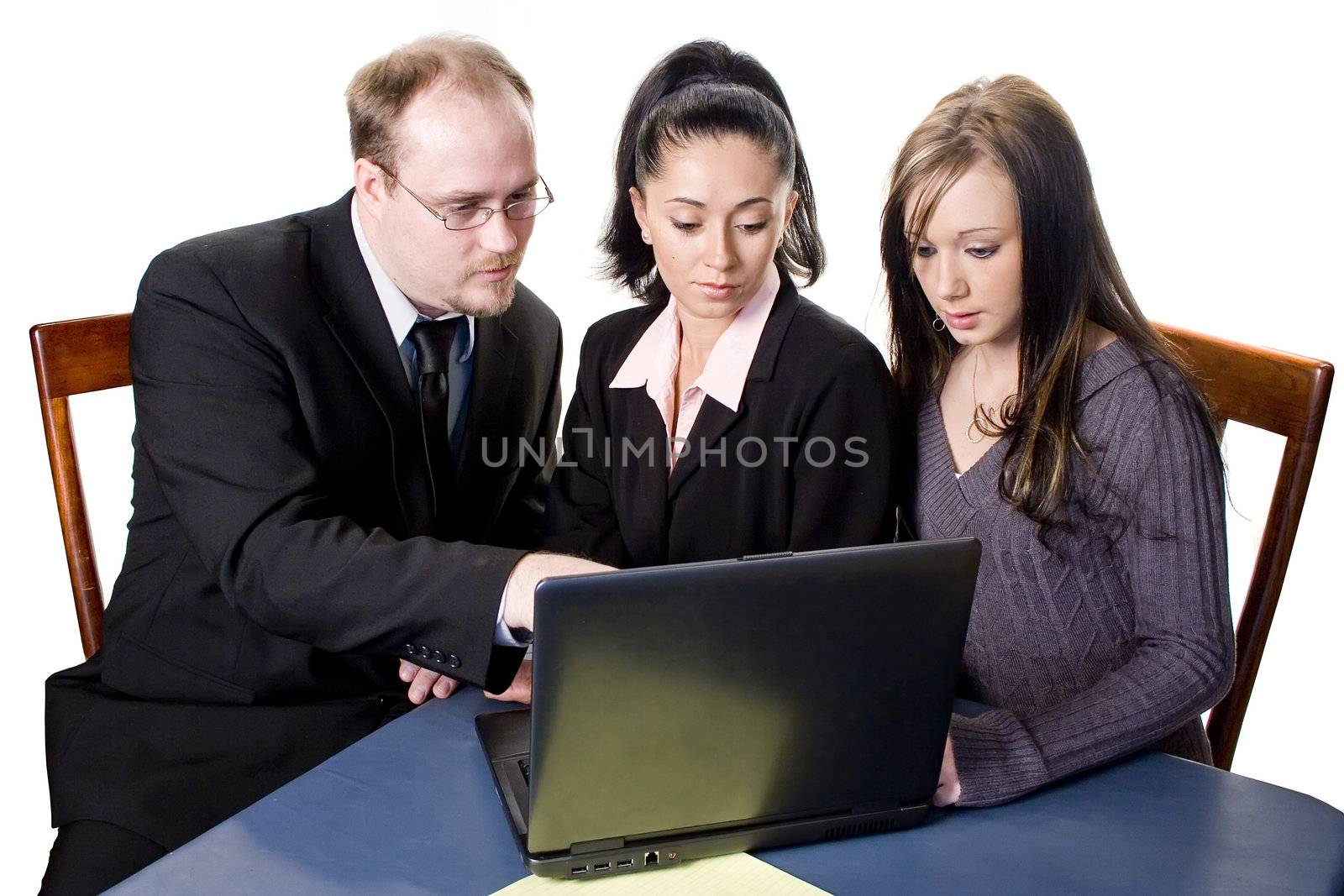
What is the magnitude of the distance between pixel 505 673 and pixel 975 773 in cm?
55

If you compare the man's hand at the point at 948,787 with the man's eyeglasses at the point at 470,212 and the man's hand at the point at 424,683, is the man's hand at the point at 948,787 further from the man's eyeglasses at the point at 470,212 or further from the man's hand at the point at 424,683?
the man's eyeglasses at the point at 470,212

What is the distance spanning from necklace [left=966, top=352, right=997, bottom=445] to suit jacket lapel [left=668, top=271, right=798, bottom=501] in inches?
11.0

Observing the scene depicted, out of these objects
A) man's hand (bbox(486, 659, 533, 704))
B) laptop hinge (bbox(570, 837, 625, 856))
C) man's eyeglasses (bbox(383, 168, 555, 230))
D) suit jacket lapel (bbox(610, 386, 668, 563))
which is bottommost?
man's hand (bbox(486, 659, 533, 704))

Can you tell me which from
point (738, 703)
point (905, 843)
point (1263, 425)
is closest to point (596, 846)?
point (738, 703)

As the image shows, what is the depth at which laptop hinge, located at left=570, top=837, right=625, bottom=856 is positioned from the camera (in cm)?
112

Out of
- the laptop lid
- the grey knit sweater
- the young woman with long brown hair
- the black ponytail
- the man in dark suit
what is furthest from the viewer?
the black ponytail

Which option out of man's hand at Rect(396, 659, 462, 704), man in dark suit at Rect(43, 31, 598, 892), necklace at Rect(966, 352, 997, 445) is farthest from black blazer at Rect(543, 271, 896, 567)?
man's hand at Rect(396, 659, 462, 704)

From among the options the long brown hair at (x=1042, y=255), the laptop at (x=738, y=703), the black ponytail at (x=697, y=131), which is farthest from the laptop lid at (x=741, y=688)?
the black ponytail at (x=697, y=131)

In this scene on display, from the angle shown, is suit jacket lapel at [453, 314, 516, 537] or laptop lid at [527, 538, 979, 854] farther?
suit jacket lapel at [453, 314, 516, 537]

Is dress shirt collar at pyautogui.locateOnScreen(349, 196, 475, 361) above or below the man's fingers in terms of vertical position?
above

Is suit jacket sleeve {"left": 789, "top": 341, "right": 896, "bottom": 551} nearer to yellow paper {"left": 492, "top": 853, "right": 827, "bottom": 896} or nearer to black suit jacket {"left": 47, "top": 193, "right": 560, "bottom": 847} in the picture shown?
black suit jacket {"left": 47, "top": 193, "right": 560, "bottom": 847}

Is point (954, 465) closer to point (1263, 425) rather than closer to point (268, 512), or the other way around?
point (1263, 425)

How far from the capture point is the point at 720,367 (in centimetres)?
181

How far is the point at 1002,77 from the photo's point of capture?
5.10 ft
